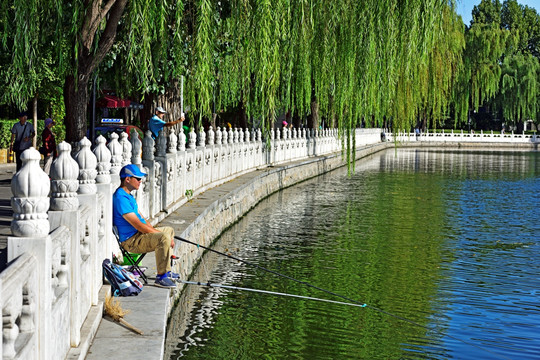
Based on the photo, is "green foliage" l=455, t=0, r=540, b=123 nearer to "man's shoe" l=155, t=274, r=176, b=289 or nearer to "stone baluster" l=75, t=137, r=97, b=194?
"man's shoe" l=155, t=274, r=176, b=289

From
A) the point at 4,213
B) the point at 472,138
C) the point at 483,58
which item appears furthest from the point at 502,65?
the point at 4,213

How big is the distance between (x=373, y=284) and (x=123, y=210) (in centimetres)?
478

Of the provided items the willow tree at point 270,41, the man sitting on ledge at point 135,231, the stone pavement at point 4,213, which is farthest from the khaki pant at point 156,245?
the willow tree at point 270,41

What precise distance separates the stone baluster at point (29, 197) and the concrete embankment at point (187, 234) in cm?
186

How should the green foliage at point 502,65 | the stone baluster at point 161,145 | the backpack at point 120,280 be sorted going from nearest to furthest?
1. the backpack at point 120,280
2. the stone baluster at point 161,145
3. the green foliage at point 502,65

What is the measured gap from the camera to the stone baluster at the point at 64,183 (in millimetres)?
5621

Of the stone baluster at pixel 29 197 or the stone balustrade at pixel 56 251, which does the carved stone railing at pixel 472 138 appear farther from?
the stone baluster at pixel 29 197

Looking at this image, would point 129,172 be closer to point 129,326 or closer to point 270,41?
point 129,326

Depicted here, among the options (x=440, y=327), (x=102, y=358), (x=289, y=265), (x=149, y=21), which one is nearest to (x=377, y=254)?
(x=289, y=265)

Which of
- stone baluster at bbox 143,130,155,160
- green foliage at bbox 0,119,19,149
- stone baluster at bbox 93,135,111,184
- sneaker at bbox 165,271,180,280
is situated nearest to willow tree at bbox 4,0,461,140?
stone baluster at bbox 143,130,155,160

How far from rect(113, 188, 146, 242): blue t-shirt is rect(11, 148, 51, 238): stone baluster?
403cm

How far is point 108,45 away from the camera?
12406 mm

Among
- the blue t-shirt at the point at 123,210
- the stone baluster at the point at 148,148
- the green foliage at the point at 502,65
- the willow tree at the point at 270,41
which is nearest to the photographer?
the blue t-shirt at the point at 123,210

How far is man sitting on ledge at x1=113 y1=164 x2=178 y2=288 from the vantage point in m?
8.52
